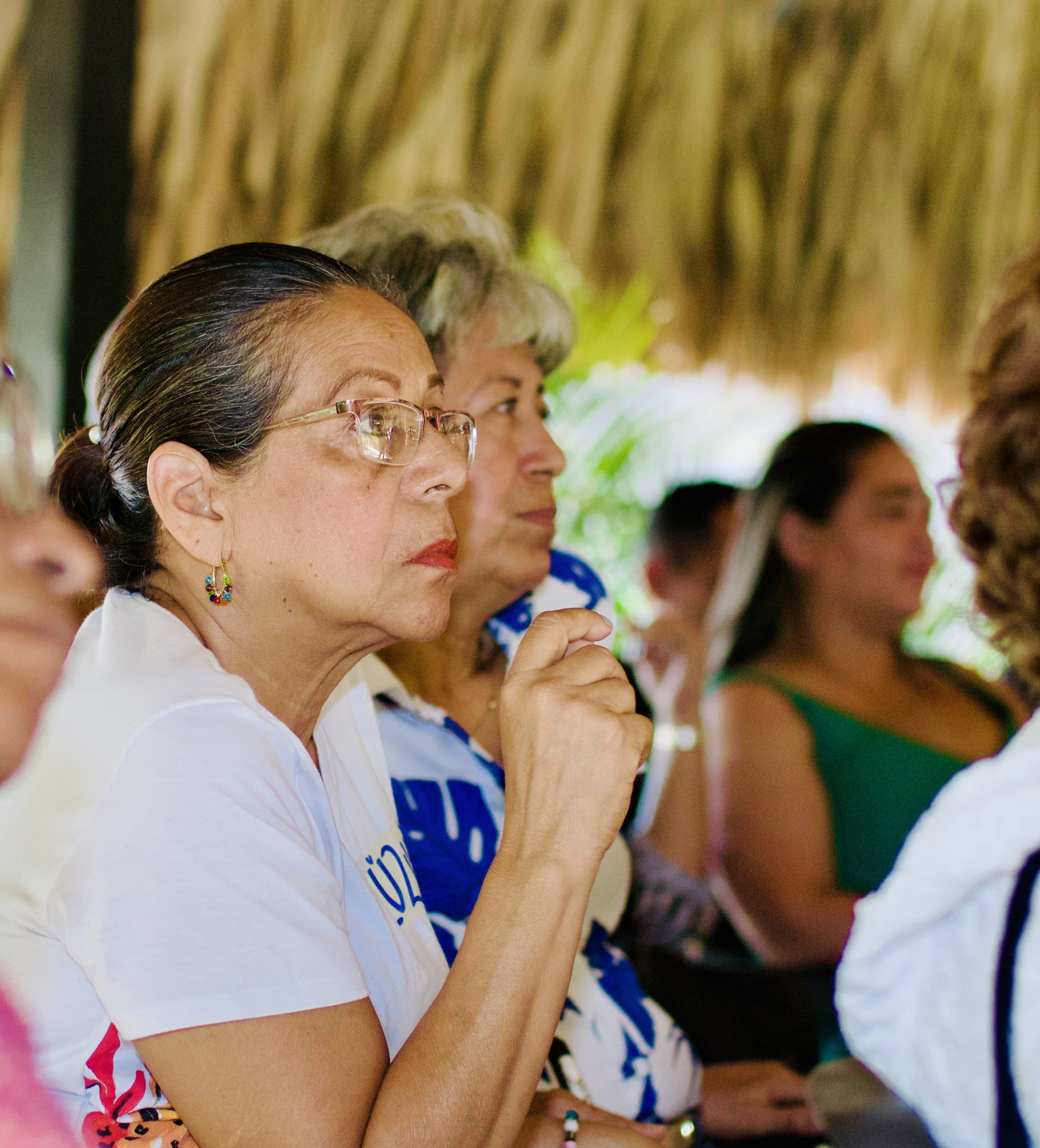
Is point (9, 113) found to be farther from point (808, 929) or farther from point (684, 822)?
point (808, 929)

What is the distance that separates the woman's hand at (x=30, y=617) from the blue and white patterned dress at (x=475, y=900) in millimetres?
897

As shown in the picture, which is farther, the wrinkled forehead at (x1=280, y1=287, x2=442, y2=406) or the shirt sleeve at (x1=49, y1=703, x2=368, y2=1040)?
the wrinkled forehead at (x1=280, y1=287, x2=442, y2=406)

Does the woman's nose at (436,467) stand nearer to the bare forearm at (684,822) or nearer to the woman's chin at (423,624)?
the woman's chin at (423,624)

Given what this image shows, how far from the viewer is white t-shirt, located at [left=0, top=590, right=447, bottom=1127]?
833 mm

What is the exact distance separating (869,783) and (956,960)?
1.36m

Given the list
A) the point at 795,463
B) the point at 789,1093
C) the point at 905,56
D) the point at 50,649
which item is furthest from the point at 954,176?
the point at 50,649

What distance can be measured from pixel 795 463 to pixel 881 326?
11.2ft

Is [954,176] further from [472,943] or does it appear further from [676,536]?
[472,943]

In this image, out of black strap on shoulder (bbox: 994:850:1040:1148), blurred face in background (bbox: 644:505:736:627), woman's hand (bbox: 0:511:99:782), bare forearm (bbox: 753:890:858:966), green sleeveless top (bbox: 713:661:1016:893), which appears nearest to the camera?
woman's hand (bbox: 0:511:99:782)

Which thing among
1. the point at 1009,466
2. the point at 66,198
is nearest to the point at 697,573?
the point at 66,198

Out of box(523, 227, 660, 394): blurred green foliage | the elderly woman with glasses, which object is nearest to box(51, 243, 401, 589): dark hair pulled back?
the elderly woman with glasses

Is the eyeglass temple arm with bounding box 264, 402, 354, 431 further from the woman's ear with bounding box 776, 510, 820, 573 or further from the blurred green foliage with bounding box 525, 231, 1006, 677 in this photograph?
the woman's ear with bounding box 776, 510, 820, 573

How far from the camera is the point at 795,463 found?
8.16ft

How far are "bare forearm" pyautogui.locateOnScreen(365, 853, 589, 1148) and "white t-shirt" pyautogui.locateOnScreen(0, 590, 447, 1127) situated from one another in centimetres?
8
